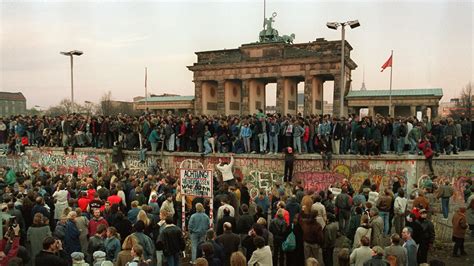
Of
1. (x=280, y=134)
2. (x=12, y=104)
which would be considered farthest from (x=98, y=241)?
(x=12, y=104)

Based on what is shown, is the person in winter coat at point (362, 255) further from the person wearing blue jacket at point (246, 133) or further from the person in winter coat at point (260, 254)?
the person wearing blue jacket at point (246, 133)

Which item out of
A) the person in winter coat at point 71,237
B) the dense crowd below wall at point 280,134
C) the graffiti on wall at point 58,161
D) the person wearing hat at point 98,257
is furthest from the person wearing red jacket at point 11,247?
the graffiti on wall at point 58,161

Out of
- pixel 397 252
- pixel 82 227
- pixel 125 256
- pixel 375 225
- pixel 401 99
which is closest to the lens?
pixel 125 256

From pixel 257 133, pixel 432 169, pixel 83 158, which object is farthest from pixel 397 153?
pixel 83 158

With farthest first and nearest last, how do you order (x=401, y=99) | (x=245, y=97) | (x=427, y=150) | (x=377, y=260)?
(x=245, y=97) < (x=401, y=99) < (x=427, y=150) < (x=377, y=260)

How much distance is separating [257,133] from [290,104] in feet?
85.2

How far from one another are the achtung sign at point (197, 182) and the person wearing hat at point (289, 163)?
286 inches

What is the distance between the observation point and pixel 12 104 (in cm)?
11638

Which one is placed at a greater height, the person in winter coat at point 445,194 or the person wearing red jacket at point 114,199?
the person wearing red jacket at point 114,199

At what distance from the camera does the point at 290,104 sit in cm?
4525

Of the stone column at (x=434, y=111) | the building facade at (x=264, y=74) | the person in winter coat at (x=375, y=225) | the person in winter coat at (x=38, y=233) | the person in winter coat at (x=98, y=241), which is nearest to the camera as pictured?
the person in winter coat at (x=98, y=241)

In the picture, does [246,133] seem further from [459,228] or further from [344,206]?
[459,228]

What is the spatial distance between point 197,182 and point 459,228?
7.61 metres

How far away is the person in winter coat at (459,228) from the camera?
37.2ft
